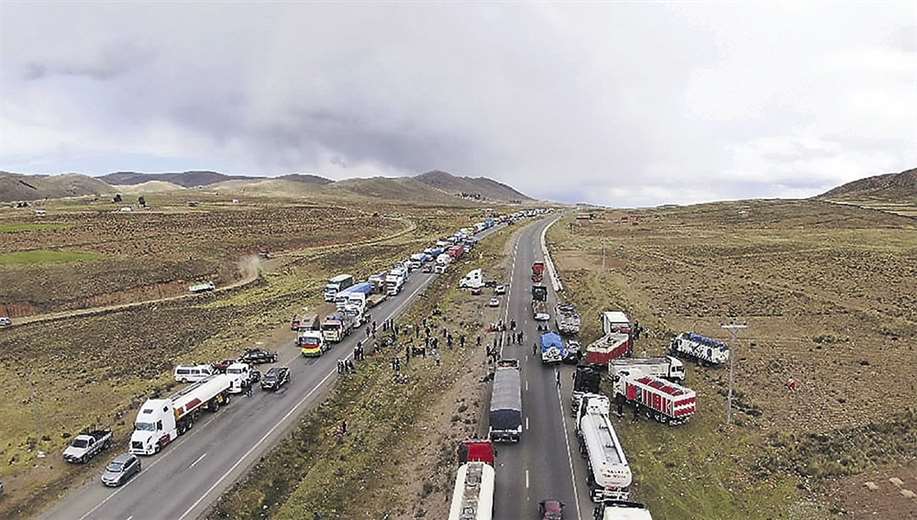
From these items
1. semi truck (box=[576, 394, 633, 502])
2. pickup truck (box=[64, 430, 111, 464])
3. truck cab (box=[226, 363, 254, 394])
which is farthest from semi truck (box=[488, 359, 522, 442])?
pickup truck (box=[64, 430, 111, 464])

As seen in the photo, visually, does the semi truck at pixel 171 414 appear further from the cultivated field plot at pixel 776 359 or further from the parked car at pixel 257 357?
the cultivated field plot at pixel 776 359

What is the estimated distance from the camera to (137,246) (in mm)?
114625

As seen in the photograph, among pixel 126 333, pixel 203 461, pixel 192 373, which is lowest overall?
pixel 126 333

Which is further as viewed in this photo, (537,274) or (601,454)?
(537,274)

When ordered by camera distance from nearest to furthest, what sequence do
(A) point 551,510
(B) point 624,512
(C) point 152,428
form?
(B) point 624,512 < (A) point 551,510 < (C) point 152,428

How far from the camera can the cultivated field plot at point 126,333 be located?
39719 mm

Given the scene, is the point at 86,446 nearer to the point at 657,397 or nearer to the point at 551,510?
the point at 551,510

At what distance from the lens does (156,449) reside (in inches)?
1443

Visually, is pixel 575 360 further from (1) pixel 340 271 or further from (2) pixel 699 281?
(1) pixel 340 271

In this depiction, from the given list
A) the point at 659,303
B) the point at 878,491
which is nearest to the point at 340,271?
the point at 659,303

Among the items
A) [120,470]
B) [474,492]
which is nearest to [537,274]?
[474,492]

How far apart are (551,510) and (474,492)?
3.75 metres

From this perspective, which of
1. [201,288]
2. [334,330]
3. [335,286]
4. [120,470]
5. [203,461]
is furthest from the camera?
[201,288]

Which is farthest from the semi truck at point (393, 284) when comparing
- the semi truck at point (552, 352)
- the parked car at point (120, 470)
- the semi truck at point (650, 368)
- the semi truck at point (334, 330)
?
the parked car at point (120, 470)
